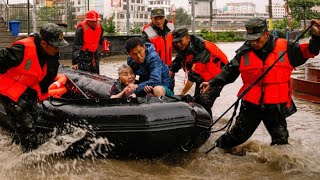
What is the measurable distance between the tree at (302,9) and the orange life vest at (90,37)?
3759 cm

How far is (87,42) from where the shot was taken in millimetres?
9023

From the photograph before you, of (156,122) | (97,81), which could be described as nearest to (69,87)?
(97,81)

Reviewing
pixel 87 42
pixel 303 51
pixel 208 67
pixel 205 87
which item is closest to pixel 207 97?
pixel 208 67

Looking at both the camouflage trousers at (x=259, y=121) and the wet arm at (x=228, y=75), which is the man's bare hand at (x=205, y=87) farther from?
the camouflage trousers at (x=259, y=121)

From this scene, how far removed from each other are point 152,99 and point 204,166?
36.5 inches

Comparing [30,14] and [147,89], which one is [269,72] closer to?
[147,89]

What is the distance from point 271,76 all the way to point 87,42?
449 cm

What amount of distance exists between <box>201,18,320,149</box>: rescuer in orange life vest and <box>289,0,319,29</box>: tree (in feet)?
133

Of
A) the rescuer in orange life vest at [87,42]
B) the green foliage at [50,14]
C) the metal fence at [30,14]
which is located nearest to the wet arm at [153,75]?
the rescuer in orange life vest at [87,42]

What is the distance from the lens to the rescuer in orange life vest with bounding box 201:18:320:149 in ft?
17.0

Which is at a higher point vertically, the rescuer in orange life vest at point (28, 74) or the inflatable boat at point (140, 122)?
the rescuer in orange life vest at point (28, 74)

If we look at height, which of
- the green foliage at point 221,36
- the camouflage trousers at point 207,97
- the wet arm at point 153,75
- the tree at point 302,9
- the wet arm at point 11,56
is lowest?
the camouflage trousers at point 207,97

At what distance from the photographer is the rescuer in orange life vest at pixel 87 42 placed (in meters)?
8.94

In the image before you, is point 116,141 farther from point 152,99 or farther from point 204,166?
point 204,166
